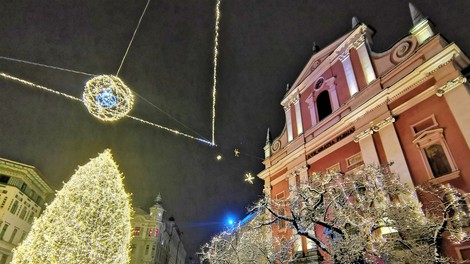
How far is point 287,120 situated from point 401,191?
12505 millimetres

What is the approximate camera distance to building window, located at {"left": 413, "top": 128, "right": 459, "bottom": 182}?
11148mm

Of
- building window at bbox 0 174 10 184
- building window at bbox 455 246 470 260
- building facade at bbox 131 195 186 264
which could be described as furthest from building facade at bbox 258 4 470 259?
building facade at bbox 131 195 186 264

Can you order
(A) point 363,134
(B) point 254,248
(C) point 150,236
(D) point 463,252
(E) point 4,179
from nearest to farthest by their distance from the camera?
(D) point 463,252 → (A) point 363,134 → (B) point 254,248 → (E) point 4,179 → (C) point 150,236

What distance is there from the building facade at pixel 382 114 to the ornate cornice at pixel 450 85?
36 mm

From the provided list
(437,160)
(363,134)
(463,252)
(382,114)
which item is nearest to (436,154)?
(437,160)

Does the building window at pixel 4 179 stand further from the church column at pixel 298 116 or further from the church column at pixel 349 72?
the church column at pixel 349 72

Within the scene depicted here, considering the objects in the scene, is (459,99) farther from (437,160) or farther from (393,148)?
(393,148)

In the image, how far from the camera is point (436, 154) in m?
11.9

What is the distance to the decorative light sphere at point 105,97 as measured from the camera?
924cm

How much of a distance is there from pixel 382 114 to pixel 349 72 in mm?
4583

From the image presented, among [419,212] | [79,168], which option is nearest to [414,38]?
[419,212]

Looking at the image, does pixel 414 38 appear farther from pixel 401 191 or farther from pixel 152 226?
pixel 152 226

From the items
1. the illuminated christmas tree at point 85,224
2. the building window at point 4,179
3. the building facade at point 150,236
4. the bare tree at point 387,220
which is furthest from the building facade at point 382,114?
the building facade at point 150,236

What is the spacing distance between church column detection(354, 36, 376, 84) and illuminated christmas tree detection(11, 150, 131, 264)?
51.9ft
